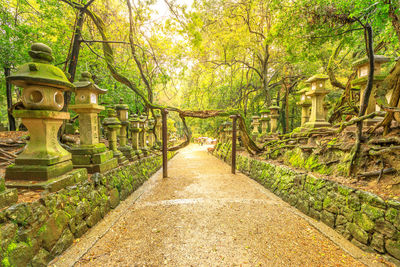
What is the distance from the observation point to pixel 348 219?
2615 mm

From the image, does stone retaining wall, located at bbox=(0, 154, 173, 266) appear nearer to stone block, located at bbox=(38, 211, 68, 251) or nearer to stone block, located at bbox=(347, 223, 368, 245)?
stone block, located at bbox=(38, 211, 68, 251)

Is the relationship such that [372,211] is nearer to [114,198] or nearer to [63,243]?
[63,243]

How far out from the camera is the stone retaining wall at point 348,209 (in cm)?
213

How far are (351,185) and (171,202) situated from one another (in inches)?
146

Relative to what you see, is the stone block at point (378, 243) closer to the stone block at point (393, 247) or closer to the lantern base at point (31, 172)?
the stone block at point (393, 247)

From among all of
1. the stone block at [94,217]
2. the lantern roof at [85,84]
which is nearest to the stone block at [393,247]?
the stone block at [94,217]

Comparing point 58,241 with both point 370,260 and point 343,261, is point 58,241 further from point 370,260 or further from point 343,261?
point 370,260

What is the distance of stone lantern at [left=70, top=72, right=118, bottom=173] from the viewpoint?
362cm

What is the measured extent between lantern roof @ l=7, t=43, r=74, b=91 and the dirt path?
2651 mm

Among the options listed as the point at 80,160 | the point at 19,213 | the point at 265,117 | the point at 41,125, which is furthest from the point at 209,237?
the point at 265,117

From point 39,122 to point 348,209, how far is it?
5396 mm

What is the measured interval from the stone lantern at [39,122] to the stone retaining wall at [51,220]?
→ 30 centimetres

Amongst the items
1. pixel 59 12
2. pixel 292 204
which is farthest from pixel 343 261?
pixel 59 12

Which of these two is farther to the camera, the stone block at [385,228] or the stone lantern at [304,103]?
the stone lantern at [304,103]
